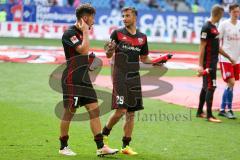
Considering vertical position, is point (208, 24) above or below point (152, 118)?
above

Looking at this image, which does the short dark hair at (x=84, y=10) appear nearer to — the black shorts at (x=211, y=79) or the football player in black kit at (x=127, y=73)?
the football player in black kit at (x=127, y=73)

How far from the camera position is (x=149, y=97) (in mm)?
13633

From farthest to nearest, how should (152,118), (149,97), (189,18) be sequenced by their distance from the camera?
(189,18), (149,97), (152,118)

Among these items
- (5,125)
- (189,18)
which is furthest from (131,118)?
(189,18)

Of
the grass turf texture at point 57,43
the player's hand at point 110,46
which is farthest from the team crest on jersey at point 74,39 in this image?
the grass turf texture at point 57,43

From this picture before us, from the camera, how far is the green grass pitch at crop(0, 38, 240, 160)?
8.30m

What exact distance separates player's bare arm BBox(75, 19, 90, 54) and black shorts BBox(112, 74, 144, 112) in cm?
80

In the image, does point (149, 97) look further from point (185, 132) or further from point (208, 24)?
point (185, 132)

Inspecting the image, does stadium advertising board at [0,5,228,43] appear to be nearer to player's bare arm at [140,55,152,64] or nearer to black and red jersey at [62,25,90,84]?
player's bare arm at [140,55,152,64]

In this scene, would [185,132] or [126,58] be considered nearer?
[126,58]

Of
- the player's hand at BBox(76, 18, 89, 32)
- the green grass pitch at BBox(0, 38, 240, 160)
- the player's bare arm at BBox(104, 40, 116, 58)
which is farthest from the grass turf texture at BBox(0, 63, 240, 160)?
the player's hand at BBox(76, 18, 89, 32)

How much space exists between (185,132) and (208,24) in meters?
2.29

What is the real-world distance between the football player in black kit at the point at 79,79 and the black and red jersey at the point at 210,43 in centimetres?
361

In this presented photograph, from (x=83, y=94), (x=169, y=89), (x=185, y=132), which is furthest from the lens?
(x=169, y=89)
